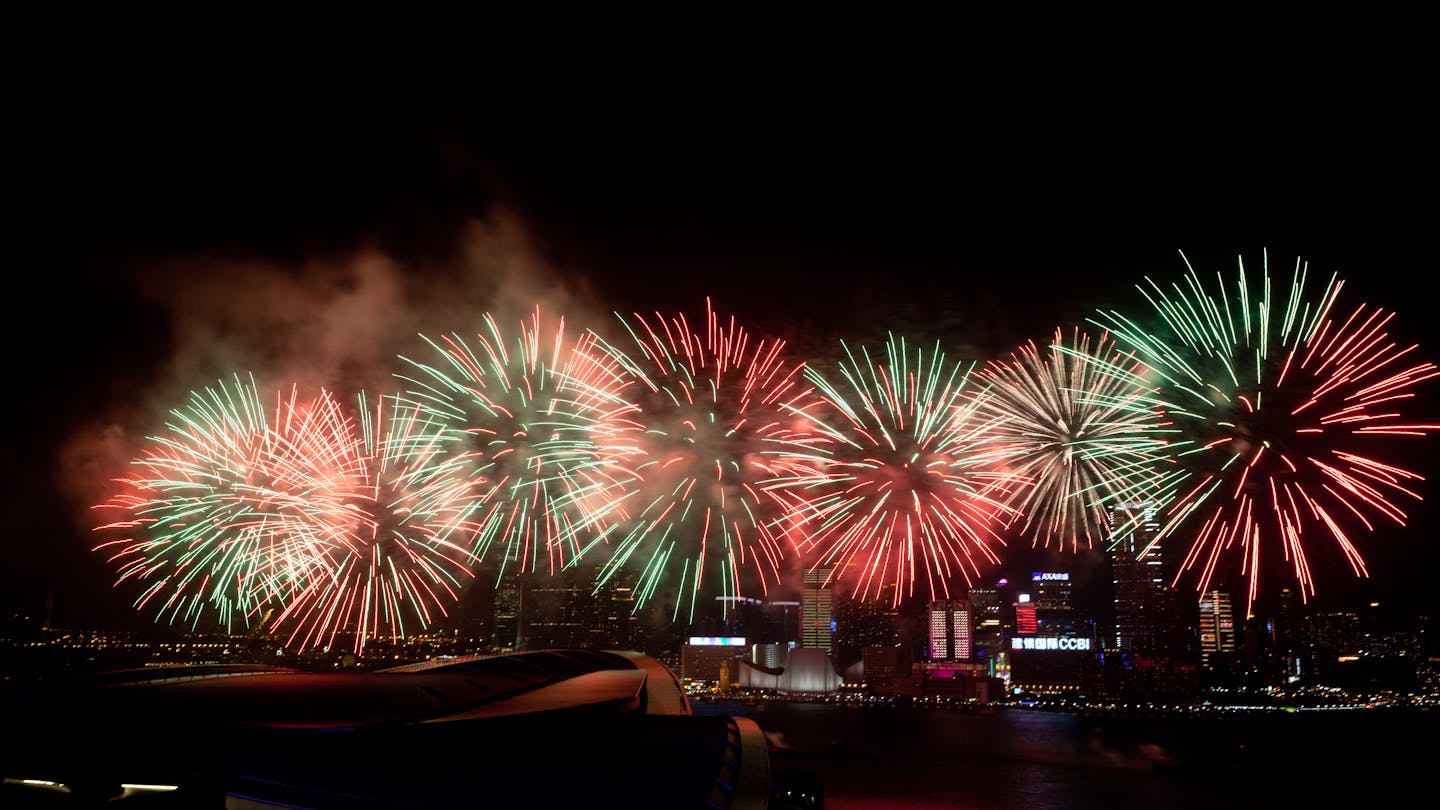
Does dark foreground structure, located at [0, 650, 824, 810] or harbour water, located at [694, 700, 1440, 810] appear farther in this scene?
harbour water, located at [694, 700, 1440, 810]

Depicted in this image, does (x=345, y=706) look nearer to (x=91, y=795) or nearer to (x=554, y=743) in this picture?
(x=554, y=743)

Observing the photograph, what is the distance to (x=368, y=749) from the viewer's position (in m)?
12.8

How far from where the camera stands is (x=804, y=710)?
161750 mm

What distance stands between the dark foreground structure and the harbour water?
85.9 feet

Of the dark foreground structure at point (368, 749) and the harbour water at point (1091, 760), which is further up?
the dark foreground structure at point (368, 749)

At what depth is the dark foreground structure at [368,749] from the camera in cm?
883

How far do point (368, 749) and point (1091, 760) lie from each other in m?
97.1

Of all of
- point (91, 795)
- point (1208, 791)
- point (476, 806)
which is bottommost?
point (1208, 791)

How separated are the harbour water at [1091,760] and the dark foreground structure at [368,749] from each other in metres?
26.2

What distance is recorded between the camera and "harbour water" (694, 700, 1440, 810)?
6325 cm

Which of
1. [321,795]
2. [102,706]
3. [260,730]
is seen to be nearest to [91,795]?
[321,795]

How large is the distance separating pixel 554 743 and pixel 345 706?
5.36 m

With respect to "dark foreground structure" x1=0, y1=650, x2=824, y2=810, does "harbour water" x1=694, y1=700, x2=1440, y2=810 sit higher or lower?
lower

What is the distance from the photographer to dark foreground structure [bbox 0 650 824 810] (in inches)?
348
